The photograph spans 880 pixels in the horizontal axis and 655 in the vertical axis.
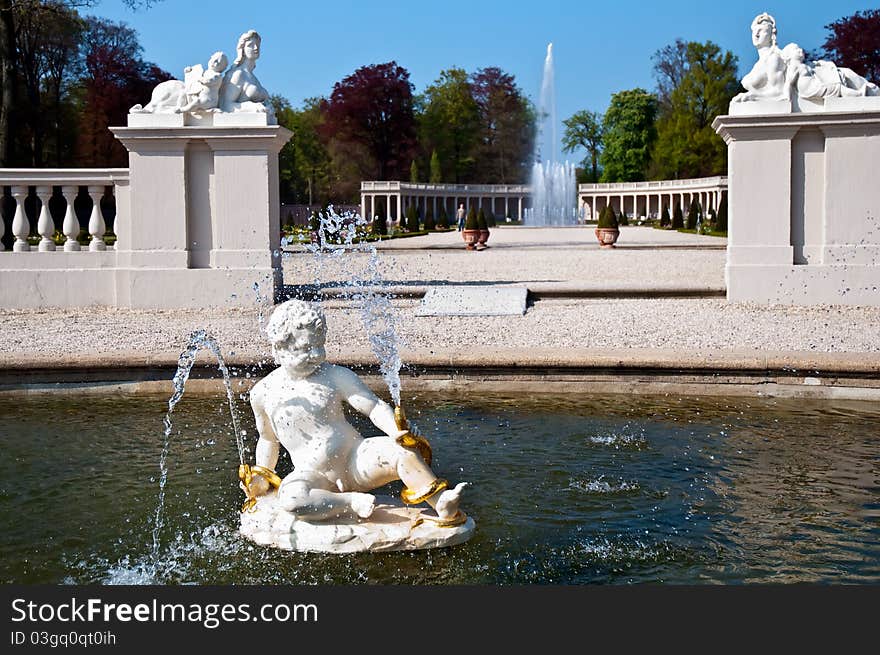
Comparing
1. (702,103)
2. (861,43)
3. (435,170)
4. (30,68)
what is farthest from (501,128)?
(30,68)

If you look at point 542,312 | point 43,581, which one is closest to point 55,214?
point 542,312

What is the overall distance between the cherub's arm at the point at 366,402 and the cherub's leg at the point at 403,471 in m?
0.09

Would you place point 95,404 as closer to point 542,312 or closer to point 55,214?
point 542,312

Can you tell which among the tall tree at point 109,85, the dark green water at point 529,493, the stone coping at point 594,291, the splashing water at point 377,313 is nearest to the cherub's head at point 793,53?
the stone coping at point 594,291

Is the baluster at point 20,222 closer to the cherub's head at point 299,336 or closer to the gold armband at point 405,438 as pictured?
the cherub's head at point 299,336

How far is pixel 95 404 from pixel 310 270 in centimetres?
1208

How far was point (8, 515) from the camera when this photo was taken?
5352mm

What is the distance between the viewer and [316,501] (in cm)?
454

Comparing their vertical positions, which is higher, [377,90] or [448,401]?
[377,90]

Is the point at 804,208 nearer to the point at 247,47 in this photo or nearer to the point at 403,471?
the point at 247,47

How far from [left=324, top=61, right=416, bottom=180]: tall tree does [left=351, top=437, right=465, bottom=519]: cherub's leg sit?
7742 cm

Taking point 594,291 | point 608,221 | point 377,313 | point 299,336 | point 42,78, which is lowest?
point 377,313

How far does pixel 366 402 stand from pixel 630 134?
3529 inches

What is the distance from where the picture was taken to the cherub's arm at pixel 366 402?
4.54m
